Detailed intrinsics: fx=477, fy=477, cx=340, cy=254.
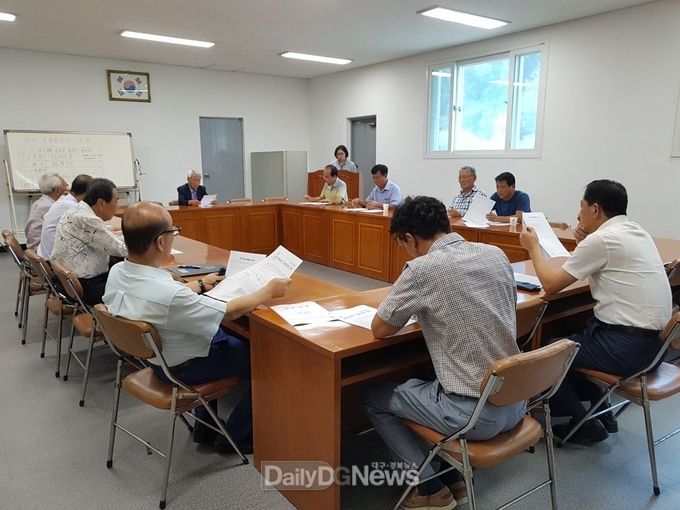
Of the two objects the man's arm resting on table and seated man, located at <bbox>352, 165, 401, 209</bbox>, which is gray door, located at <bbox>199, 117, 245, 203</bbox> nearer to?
seated man, located at <bbox>352, 165, 401, 209</bbox>

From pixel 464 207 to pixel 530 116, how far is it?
200 centimetres

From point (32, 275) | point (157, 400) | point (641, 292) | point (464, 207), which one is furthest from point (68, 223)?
point (464, 207)

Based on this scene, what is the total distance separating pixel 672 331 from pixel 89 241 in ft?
10.3

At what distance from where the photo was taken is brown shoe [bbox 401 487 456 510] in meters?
1.79

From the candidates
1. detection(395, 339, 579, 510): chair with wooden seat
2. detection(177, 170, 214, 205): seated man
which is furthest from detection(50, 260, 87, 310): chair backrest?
detection(177, 170, 214, 205): seated man

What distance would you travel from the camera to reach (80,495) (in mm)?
1980

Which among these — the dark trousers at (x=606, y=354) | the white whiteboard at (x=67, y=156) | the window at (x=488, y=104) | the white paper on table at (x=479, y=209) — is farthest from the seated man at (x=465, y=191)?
the white whiteboard at (x=67, y=156)

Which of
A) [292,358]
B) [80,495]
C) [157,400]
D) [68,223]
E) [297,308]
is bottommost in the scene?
[80,495]

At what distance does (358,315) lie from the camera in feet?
6.27

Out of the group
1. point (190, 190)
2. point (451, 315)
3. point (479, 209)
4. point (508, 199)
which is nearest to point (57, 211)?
point (451, 315)

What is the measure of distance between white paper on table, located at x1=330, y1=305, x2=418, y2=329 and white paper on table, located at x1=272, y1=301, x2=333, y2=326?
5 centimetres

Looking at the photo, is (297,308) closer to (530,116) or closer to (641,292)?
(641,292)

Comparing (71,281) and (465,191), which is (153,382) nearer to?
(71,281)

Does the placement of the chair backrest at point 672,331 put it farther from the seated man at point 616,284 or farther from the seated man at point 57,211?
the seated man at point 57,211
